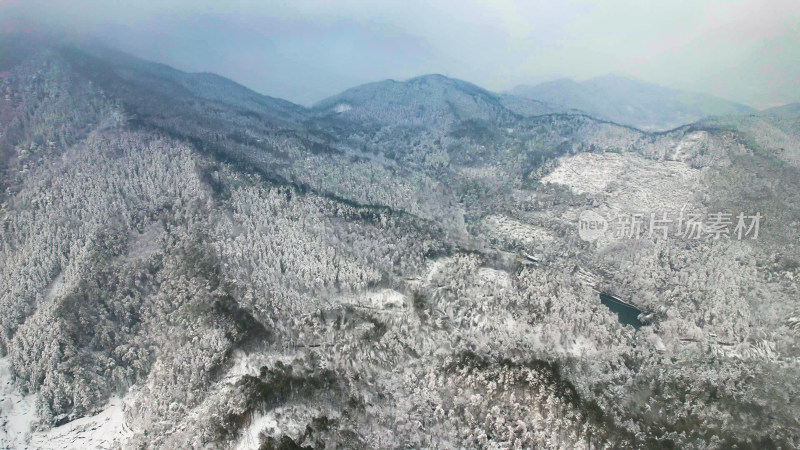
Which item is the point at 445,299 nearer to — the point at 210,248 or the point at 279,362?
the point at 279,362

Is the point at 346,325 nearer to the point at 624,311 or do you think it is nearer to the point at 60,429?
the point at 60,429

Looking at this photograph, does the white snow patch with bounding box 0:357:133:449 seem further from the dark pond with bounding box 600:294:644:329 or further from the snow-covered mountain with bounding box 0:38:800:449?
the dark pond with bounding box 600:294:644:329

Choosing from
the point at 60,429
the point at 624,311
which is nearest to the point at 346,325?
the point at 60,429

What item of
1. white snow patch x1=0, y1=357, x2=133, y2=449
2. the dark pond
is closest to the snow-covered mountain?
white snow patch x1=0, y1=357, x2=133, y2=449

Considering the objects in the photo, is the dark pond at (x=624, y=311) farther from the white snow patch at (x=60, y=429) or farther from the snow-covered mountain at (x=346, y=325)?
the white snow patch at (x=60, y=429)

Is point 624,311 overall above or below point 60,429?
above

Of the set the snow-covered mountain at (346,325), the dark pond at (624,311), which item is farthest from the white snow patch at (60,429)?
the dark pond at (624,311)

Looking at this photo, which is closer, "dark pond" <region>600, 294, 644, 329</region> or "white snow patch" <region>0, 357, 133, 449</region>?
"white snow patch" <region>0, 357, 133, 449</region>

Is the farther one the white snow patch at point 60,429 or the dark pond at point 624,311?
the dark pond at point 624,311
